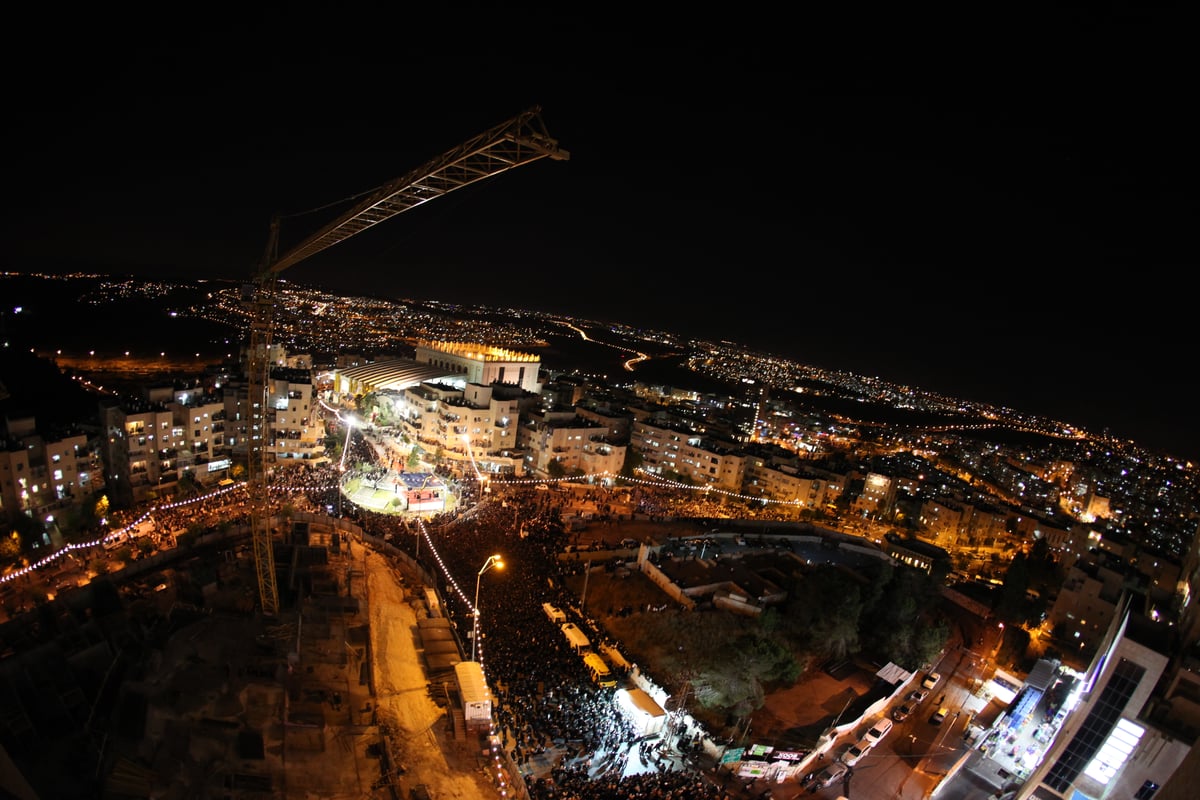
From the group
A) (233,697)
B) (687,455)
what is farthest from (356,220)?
(687,455)

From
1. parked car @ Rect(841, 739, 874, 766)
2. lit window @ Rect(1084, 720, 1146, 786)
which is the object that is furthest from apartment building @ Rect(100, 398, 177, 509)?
lit window @ Rect(1084, 720, 1146, 786)

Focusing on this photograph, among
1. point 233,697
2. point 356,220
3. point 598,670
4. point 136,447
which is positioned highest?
point 356,220

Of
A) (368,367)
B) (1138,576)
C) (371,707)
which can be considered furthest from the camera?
(368,367)

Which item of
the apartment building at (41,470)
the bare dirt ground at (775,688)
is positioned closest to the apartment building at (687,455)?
the bare dirt ground at (775,688)

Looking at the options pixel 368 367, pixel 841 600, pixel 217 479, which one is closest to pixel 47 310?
pixel 368 367

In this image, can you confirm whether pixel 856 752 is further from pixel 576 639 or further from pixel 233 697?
pixel 233 697

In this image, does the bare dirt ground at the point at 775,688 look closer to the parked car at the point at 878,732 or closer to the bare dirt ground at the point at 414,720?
the parked car at the point at 878,732

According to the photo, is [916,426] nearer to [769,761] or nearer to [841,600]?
[841,600]
